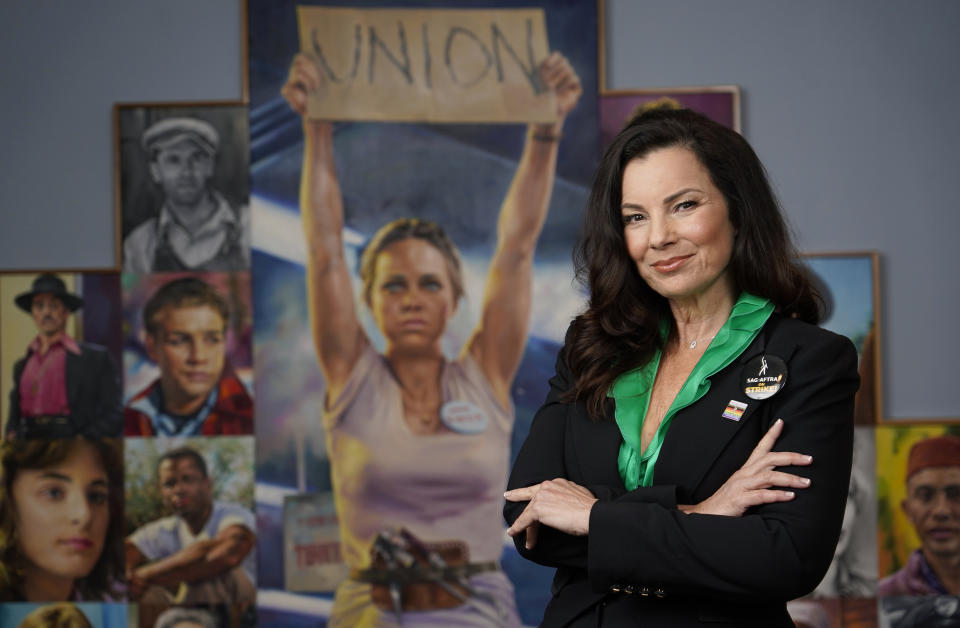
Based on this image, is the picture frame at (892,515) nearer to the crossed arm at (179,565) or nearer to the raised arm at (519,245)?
the raised arm at (519,245)

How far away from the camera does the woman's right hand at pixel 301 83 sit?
286 cm

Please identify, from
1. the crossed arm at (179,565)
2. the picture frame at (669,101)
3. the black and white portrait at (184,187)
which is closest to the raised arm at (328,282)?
the black and white portrait at (184,187)

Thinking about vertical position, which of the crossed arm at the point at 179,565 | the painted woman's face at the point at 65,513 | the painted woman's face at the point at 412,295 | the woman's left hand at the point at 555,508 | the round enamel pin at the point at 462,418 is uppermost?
the painted woman's face at the point at 412,295

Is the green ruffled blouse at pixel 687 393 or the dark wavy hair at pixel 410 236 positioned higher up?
the dark wavy hair at pixel 410 236

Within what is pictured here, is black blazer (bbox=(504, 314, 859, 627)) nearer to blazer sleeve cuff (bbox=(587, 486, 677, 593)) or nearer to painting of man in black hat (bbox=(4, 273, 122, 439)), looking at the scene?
blazer sleeve cuff (bbox=(587, 486, 677, 593))

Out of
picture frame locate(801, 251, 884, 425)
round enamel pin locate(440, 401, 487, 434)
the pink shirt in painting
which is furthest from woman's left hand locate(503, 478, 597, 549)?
the pink shirt in painting

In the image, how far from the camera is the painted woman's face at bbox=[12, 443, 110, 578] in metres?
2.82

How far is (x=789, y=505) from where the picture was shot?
4.50ft

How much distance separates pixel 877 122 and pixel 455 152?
132 centimetres

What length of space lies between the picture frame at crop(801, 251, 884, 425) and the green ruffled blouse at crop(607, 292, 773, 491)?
1447 mm

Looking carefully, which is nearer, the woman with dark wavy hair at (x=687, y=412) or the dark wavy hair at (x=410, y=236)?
the woman with dark wavy hair at (x=687, y=412)

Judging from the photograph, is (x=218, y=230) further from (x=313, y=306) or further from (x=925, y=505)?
(x=925, y=505)

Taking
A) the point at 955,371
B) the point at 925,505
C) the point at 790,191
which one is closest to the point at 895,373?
the point at 955,371

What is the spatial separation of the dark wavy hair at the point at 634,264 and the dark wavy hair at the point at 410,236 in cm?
112
